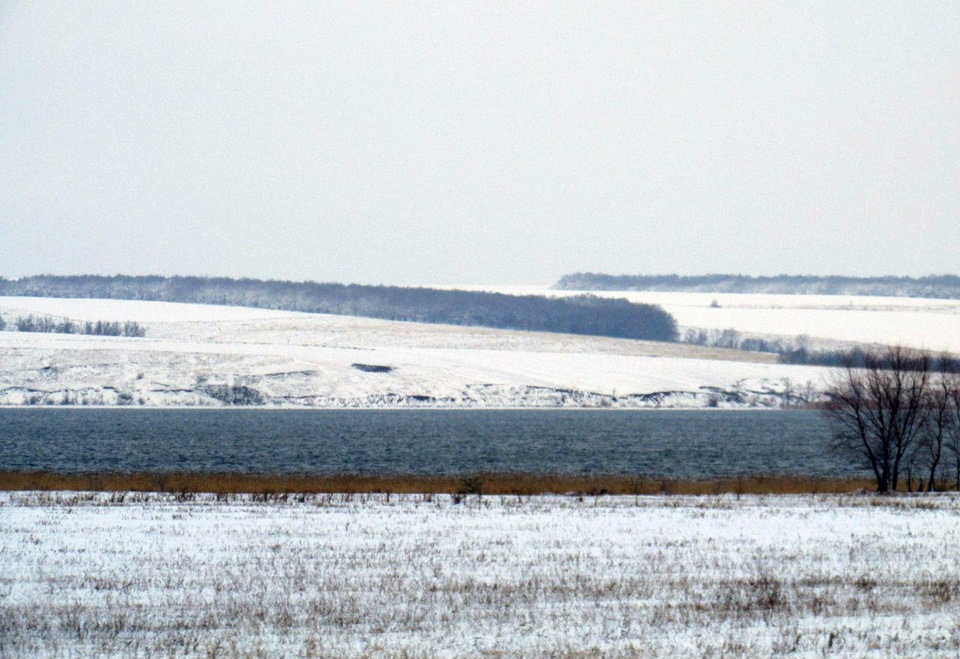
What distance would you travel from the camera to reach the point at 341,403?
291 feet

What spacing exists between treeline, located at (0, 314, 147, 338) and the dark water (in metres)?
38.8

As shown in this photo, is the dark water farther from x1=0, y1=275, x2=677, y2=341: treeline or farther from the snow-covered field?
x1=0, y1=275, x2=677, y2=341: treeline

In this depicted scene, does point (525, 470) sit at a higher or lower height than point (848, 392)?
lower

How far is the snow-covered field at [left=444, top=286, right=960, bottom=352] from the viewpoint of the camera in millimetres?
129625

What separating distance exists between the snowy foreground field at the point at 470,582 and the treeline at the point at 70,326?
350 ft

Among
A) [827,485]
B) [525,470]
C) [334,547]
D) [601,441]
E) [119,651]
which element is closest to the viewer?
[119,651]

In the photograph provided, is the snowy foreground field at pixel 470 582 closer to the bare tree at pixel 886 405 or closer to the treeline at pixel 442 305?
the bare tree at pixel 886 405

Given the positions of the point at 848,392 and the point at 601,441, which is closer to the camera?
the point at 848,392

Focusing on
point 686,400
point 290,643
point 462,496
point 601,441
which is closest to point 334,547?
point 290,643

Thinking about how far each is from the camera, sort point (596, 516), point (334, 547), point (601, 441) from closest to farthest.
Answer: point (334, 547)
point (596, 516)
point (601, 441)

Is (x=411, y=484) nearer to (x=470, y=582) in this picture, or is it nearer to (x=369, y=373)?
(x=470, y=582)

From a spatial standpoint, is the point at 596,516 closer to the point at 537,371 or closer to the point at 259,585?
the point at 259,585

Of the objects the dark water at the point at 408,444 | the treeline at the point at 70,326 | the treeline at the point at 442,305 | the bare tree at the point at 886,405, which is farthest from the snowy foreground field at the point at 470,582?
the treeline at the point at 442,305

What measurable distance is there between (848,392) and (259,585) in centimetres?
2564
